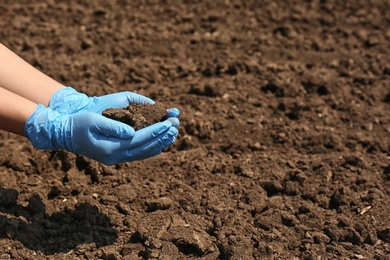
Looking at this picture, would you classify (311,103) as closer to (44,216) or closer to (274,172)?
(274,172)

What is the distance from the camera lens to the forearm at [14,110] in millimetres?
2844

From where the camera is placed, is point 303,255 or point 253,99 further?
point 253,99

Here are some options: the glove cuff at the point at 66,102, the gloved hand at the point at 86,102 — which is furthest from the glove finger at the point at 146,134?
the glove cuff at the point at 66,102

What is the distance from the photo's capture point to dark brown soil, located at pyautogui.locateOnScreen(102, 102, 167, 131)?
2959mm

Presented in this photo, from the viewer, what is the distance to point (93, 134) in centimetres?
285

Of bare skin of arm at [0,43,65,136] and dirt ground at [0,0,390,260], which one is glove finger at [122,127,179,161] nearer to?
dirt ground at [0,0,390,260]

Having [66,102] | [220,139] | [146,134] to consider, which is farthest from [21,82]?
[220,139]

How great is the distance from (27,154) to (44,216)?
57 centimetres

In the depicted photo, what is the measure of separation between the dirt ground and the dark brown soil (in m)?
0.44

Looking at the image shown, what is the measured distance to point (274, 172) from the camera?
345cm

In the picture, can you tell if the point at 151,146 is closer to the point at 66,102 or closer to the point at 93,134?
the point at 93,134

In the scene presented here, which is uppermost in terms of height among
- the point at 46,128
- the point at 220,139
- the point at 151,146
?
the point at 46,128

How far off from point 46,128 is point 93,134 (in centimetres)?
22

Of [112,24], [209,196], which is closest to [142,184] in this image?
[209,196]
